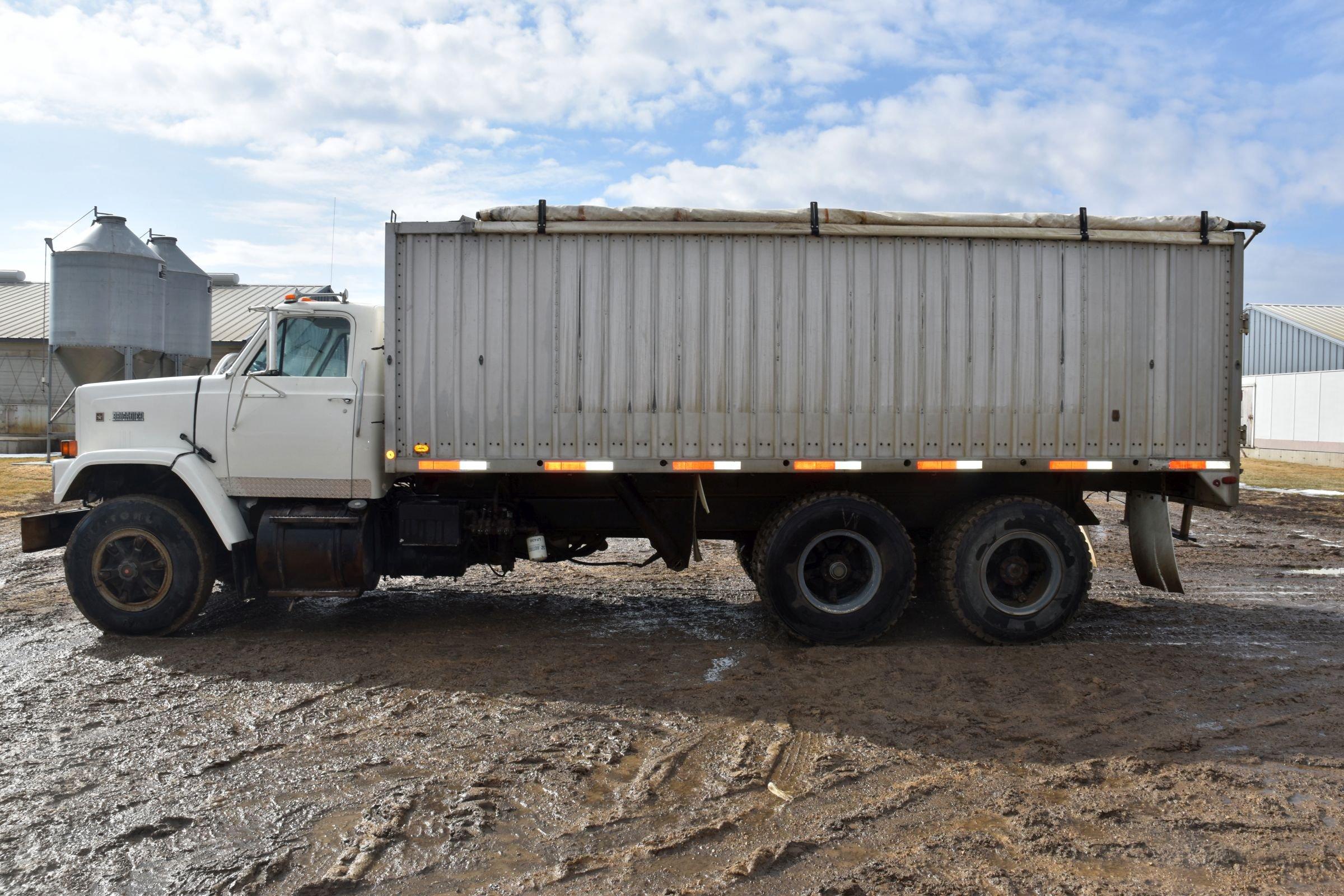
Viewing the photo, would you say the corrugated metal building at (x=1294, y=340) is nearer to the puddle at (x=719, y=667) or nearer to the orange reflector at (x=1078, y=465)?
the orange reflector at (x=1078, y=465)

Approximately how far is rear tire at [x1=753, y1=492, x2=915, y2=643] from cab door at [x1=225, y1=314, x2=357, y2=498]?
3.52 m

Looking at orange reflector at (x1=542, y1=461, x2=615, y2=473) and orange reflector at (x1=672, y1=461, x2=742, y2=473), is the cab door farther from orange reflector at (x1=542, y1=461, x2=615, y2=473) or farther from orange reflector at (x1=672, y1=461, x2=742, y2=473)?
orange reflector at (x1=672, y1=461, x2=742, y2=473)

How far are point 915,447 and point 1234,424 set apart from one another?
2.63 meters

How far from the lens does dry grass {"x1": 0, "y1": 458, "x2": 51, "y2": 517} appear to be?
15461 mm

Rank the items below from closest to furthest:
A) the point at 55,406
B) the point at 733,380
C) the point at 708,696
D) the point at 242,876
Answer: the point at 242,876
the point at 708,696
the point at 733,380
the point at 55,406

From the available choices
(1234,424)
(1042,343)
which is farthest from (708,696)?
(1234,424)

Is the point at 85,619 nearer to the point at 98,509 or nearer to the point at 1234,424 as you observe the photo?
the point at 98,509

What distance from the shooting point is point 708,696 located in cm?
594

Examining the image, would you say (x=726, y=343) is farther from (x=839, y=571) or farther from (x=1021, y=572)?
(x=1021, y=572)

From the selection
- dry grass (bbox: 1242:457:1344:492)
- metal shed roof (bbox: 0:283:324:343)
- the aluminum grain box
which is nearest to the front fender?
the aluminum grain box

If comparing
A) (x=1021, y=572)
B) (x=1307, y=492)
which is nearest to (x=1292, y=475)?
(x=1307, y=492)

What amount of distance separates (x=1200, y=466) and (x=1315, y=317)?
119ft

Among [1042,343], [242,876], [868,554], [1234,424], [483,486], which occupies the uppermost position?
[1042,343]

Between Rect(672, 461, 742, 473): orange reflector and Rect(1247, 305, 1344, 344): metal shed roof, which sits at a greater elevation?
Rect(1247, 305, 1344, 344): metal shed roof
